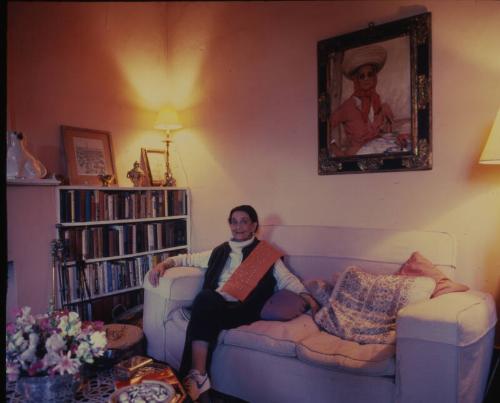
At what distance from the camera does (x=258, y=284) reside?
2.30 meters

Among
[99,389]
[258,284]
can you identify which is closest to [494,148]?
[258,284]

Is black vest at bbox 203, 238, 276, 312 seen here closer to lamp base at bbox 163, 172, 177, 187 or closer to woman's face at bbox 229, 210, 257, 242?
woman's face at bbox 229, 210, 257, 242

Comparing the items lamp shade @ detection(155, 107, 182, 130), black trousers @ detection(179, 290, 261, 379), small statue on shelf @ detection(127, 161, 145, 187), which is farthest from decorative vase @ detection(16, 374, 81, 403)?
lamp shade @ detection(155, 107, 182, 130)

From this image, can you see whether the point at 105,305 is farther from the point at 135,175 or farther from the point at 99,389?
the point at 99,389

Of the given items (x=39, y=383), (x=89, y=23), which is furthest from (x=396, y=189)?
(x=89, y=23)

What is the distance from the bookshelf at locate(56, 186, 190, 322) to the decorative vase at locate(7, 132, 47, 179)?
19 cm

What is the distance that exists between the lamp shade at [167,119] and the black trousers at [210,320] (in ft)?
5.72

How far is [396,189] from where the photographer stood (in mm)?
2467

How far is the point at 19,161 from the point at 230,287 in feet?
4.73

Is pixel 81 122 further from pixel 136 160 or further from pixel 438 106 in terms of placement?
pixel 438 106

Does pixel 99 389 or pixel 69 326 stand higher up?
pixel 69 326

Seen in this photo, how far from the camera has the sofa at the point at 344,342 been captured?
1487 mm

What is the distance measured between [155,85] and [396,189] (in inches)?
89.2

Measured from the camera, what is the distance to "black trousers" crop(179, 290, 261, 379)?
6.53ft
